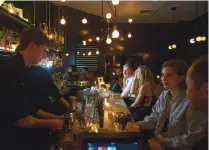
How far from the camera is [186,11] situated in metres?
7.92

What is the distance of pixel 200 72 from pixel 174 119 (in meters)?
0.66

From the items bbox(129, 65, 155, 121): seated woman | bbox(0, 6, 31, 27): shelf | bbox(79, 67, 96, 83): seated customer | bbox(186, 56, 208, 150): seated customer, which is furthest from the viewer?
bbox(79, 67, 96, 83): seated customer

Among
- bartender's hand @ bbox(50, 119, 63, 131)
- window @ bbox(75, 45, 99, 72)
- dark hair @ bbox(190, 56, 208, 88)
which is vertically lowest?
bartender's hand @ bbox(50, 119, 63, 131)

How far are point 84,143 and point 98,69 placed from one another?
790cm

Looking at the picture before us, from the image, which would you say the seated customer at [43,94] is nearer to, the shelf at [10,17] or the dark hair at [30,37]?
the dark hair at [30,37]

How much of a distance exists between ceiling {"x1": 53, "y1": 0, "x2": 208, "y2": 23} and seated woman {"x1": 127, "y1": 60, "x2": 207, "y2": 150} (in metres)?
5.04

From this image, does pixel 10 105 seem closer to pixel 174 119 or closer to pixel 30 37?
pixel 30 37

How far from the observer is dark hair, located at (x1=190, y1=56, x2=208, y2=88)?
1.16 metres

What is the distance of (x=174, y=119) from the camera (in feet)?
5.72

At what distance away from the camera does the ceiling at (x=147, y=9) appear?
6.82 meters

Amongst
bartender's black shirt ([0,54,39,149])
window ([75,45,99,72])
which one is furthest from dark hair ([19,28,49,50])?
window ([75,45,99,72])

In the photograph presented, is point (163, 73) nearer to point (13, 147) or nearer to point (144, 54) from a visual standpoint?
point (13, 147)

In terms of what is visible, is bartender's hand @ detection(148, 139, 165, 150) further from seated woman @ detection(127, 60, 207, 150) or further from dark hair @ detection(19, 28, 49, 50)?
dark hair @ detection(19, 28, 49, 50)

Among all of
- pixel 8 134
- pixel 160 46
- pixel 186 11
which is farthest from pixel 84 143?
pixel 160 46
